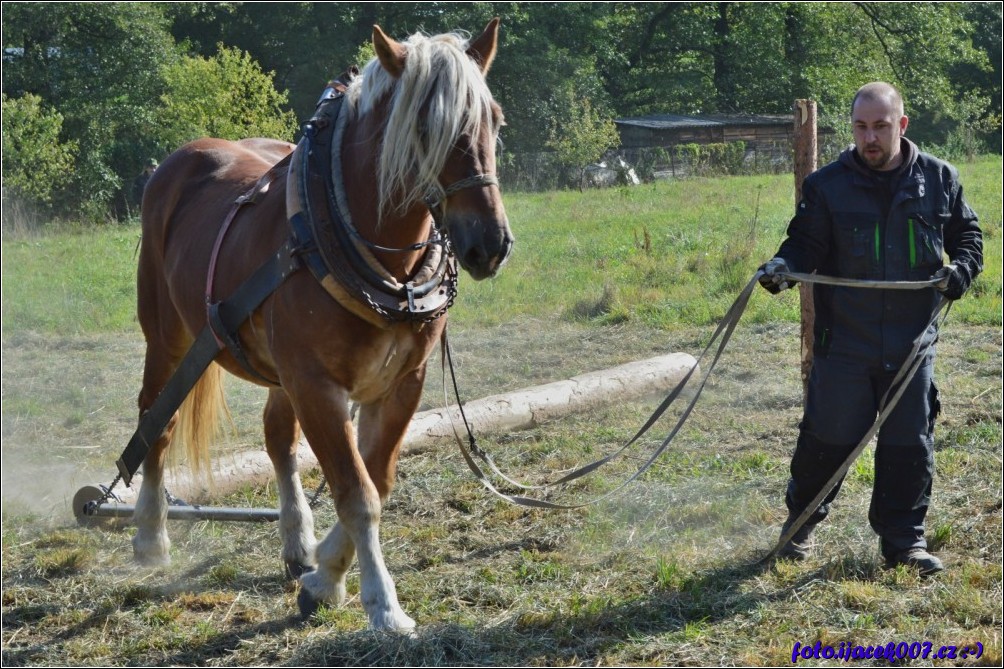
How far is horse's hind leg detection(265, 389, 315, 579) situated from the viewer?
4453mm

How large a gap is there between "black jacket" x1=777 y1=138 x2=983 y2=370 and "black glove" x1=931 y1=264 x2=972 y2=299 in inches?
1.0

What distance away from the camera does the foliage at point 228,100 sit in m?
18.2

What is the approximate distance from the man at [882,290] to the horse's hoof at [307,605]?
202 centimetres

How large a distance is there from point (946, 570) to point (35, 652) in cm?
344

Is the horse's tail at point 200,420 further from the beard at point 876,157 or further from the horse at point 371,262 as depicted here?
the beard at point 876,157

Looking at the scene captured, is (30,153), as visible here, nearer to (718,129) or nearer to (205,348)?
(718,129)

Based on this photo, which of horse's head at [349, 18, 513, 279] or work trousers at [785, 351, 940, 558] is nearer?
horse's head at [349, 18, 513, 279]

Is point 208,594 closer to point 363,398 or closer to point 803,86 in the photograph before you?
point 363,398

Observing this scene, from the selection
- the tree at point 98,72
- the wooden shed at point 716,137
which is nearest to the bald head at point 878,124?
the wooden shed at point 716,137

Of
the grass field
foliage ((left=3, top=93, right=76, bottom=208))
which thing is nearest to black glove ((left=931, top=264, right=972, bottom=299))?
the grass field

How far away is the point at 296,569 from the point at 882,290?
8.60ft

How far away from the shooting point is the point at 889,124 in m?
3.94

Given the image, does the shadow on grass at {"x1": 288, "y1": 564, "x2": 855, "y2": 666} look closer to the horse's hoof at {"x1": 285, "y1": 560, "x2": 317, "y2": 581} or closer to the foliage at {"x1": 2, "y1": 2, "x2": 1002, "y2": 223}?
the horse's hoof at {"x1": 285, "y1": 560, "x2": 317, "y2": 581}

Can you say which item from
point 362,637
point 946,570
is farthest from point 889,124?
point 362,637
